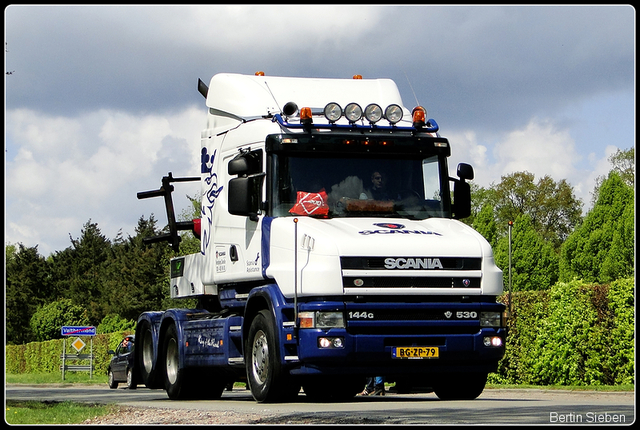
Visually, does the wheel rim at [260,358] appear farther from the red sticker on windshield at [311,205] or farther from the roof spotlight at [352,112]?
the roof spotlight at [352,112]

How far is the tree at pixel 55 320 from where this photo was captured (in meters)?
76.3

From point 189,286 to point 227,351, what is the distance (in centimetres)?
237

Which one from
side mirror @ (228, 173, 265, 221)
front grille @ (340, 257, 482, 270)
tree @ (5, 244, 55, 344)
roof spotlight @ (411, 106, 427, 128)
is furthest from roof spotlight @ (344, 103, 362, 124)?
tree @ (5, 244, 55, 344)

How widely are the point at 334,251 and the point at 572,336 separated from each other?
37.8 ft

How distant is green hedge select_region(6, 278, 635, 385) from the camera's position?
21344 millimetres

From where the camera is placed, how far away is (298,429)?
9312mm

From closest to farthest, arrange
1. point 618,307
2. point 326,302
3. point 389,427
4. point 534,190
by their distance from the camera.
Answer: point 389,427 → point 326,302 → point 618,307 → point 534,190

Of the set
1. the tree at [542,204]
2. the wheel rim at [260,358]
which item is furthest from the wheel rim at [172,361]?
the tree at [542,204]

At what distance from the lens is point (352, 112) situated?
13.7m

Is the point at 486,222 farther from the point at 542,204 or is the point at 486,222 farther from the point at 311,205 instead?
the point at 311,205

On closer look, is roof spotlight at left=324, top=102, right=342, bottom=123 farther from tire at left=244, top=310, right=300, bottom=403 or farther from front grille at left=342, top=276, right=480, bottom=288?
tire at left=244, top=310, right=300, bottom=403

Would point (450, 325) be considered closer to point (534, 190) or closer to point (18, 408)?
point (18, 408)

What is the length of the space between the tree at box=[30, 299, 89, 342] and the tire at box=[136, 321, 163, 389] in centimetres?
5918

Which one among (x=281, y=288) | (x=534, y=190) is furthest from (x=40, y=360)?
(x=281, y=288)
